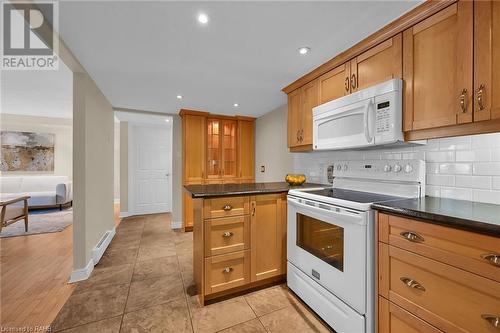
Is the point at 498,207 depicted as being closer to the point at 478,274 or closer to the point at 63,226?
the point at 478,274

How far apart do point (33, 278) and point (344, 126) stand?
141 inches

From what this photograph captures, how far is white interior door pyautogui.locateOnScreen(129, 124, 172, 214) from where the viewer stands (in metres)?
5.14

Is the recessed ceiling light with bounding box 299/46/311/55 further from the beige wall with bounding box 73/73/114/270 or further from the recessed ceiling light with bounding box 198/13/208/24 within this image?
the beige wall with bounding box 73/73/114/270

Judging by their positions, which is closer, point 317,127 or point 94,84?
point 317,127

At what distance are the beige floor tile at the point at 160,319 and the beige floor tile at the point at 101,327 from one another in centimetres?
5

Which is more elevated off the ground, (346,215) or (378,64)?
(378,64)

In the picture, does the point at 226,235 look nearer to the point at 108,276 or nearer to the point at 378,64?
the point at 108,276

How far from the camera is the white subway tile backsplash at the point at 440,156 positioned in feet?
4.93

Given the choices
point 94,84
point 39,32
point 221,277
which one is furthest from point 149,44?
point 221,277

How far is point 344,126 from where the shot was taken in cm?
185

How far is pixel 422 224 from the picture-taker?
1.10 metres

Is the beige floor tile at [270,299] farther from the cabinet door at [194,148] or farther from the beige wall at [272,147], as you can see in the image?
the cabinet door at [194,148]

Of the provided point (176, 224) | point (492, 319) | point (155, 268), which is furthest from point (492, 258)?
point (176, 224)

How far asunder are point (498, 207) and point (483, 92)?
2.21ft
